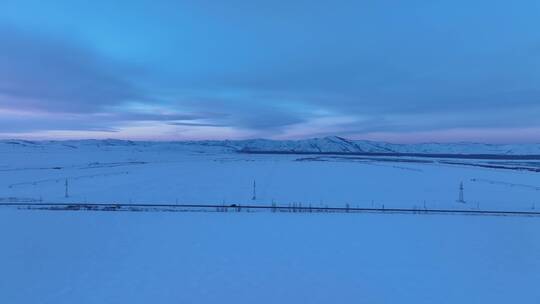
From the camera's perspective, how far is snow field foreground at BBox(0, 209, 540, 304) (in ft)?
31.9

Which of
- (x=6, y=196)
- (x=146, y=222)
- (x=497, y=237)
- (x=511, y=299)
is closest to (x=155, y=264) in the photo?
(x=146, y=222)

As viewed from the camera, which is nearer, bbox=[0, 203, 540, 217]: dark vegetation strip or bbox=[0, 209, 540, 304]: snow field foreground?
bbox=[0, 209, 540, 304]: snow field foreground

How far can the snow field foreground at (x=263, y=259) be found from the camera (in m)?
9.72

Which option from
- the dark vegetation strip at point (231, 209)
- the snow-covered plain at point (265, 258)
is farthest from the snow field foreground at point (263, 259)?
the dark vegetation strip at point (231, 209)

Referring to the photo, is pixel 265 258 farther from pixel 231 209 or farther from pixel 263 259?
pixel 231 209

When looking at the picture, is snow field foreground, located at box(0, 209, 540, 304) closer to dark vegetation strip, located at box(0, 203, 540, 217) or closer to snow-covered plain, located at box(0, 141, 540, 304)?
snow-covered plain, located at box(0, 141, 540, 304)

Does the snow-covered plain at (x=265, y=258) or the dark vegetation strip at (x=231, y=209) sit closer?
the snow-covered plain at (x=265, y=258)

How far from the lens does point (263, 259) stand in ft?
41.2

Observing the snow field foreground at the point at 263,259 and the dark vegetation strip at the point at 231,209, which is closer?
the snow field foreground at the point at 263,259

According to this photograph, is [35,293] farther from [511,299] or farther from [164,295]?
[511,299]

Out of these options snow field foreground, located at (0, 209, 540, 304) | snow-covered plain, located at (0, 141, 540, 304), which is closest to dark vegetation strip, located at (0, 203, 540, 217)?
snow-covered plain, located at (0, 141, 540, 304)

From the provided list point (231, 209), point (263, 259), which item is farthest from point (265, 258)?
point (231, 209)

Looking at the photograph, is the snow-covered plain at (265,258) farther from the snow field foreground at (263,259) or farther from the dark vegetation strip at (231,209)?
the dark vegetation strip at (231,209)

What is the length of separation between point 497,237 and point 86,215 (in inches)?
762
